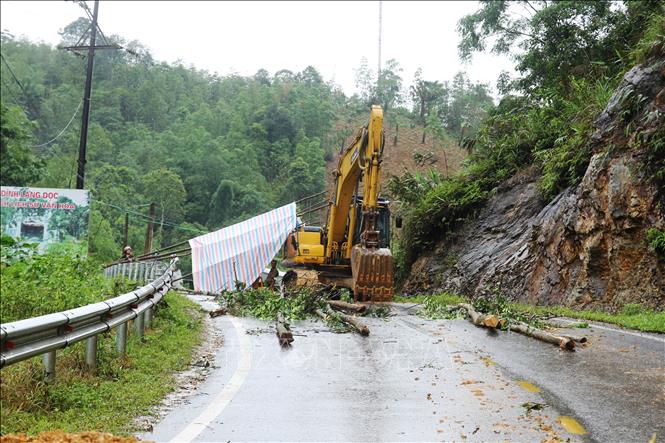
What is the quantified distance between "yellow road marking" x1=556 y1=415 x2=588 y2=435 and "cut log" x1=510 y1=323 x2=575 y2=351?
358 centimetres

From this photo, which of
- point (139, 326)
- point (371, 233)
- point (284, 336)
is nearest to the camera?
point (139, 326)

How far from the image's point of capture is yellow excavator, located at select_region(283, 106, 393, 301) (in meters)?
17.2

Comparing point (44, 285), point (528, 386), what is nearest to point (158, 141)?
point (44, 285)

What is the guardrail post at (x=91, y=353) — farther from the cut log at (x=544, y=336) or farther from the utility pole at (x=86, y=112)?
the utility pole at (x=86, y=112)

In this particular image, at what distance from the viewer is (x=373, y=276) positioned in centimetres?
1719

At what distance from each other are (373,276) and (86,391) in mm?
11999

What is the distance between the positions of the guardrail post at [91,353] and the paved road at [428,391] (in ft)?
3.60

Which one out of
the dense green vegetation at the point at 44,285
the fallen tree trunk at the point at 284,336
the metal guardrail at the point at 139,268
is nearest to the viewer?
the dense green vegetation at the point at 44,285

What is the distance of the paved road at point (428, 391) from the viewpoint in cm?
499

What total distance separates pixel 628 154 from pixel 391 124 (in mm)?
75918

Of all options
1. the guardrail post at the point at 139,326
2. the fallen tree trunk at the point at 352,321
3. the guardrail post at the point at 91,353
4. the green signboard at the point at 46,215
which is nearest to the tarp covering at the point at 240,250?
the green signboard at the point at 46,215

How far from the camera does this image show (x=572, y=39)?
24.1m

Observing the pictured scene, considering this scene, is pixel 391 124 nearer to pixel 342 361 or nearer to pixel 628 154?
pixel 628 154

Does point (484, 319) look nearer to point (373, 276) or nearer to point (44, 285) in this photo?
point (373, 276)
